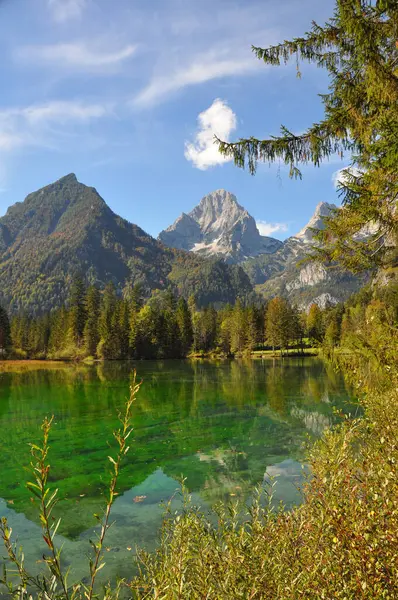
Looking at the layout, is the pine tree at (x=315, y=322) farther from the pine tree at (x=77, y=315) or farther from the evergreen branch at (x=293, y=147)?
the evergreen branch at (x=293, y=147)

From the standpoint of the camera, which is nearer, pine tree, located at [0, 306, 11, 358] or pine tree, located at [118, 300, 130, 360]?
pine tree, located at [0, 306, 11, 358]

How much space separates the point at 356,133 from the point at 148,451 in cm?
1475

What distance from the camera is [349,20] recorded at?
7805 millimetres

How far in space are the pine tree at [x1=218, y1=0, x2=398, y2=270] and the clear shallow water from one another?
640 centimetres

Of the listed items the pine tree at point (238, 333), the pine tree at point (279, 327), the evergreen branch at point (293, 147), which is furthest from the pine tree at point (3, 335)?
the evergreen branch at point (293, 147)

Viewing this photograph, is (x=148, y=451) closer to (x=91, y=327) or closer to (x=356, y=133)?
(x=356, y=133)

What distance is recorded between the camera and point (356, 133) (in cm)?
1007

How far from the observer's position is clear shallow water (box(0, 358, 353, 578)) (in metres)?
10.6

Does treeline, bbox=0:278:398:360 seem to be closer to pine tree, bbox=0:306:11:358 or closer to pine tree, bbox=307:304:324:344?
pine tree, bbox=0:306:11:358

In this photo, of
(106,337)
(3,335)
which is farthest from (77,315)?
(3,335)

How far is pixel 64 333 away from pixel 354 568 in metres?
100

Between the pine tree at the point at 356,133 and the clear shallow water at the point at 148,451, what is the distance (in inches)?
252

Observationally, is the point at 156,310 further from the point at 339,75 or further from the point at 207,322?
the point at 339,75

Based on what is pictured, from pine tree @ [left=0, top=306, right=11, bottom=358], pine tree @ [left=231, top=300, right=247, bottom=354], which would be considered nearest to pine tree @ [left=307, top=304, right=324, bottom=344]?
pine tree @ [left=231, top=300, right=247, bottom=354]
